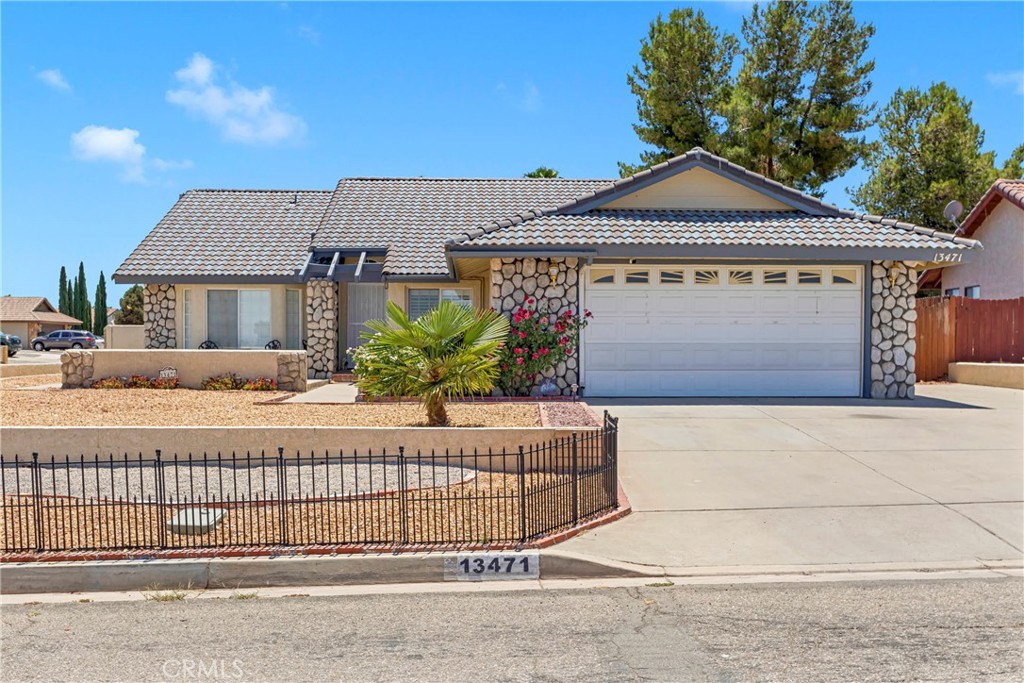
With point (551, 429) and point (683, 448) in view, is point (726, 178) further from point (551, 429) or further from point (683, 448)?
point (551, 429)

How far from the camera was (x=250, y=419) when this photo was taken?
34.3 feet

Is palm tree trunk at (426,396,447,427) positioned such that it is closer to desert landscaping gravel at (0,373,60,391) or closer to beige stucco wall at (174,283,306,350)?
beige stucco wall at (174,283,306,350)

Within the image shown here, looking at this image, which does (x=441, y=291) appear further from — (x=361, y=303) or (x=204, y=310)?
(x=204, y=310)

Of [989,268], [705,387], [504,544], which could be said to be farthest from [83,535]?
[989,268]

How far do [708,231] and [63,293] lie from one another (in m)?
75.9

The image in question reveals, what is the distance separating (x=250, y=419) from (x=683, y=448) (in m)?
5.96

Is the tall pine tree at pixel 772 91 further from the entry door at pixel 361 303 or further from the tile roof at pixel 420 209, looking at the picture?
the entry door at pixel 361 303

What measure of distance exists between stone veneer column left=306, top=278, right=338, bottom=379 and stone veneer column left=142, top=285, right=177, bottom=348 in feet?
12.0

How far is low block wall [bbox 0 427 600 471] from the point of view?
899 cm

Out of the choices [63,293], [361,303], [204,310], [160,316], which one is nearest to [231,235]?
[204,310]

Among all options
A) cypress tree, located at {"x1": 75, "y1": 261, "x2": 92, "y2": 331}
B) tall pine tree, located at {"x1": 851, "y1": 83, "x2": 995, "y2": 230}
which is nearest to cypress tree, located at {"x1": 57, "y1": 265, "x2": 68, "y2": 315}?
cypress tree, located at {"x1": 75, "y1": 261, "x2": 92, "y2": 331}

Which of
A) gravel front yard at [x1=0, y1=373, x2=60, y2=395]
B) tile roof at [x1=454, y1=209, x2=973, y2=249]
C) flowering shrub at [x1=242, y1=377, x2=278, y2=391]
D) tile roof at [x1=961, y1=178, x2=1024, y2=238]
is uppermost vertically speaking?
tile roof at [x1=961, y1=178, x2=1024, y2=238]

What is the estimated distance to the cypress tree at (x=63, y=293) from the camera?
72.8m

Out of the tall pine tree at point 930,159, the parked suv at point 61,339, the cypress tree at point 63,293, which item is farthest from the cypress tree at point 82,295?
the tall pine tree at point 930,159
